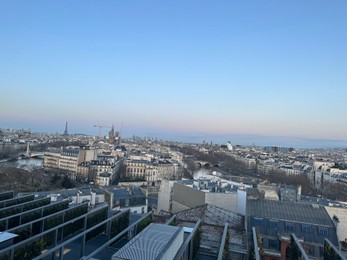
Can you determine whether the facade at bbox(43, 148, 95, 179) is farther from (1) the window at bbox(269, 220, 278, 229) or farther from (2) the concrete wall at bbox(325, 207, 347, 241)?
(2) the concrete wall at bbox(325, 207, 347, 241)

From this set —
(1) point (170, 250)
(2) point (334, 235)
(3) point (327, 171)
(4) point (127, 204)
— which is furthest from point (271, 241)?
(3) point (327, 171)

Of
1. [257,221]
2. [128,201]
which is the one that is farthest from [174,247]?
[128,201]

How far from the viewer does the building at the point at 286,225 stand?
1154cm

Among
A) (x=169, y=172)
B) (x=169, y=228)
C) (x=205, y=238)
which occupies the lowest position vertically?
(x=169, y=172)

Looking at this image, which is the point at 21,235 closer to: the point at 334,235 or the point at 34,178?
the point at 334,235

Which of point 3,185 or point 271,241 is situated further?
point 3,185

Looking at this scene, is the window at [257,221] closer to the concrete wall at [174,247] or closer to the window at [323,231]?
the window at [323,231]

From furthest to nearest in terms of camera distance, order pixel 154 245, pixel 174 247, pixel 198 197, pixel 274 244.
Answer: pixel 198 197
pixel 274 244
pixel 174 247
pixel 154 245

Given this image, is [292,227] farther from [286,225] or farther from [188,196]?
[188,196]

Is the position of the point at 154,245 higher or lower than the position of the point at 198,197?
higher

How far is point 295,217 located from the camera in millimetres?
14305

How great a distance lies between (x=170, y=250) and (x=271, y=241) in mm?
7542

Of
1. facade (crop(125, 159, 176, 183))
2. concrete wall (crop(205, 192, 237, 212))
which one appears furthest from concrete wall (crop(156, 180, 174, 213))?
facade (crop(125, 159, 176, 183))

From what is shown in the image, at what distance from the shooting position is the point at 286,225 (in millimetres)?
13219
